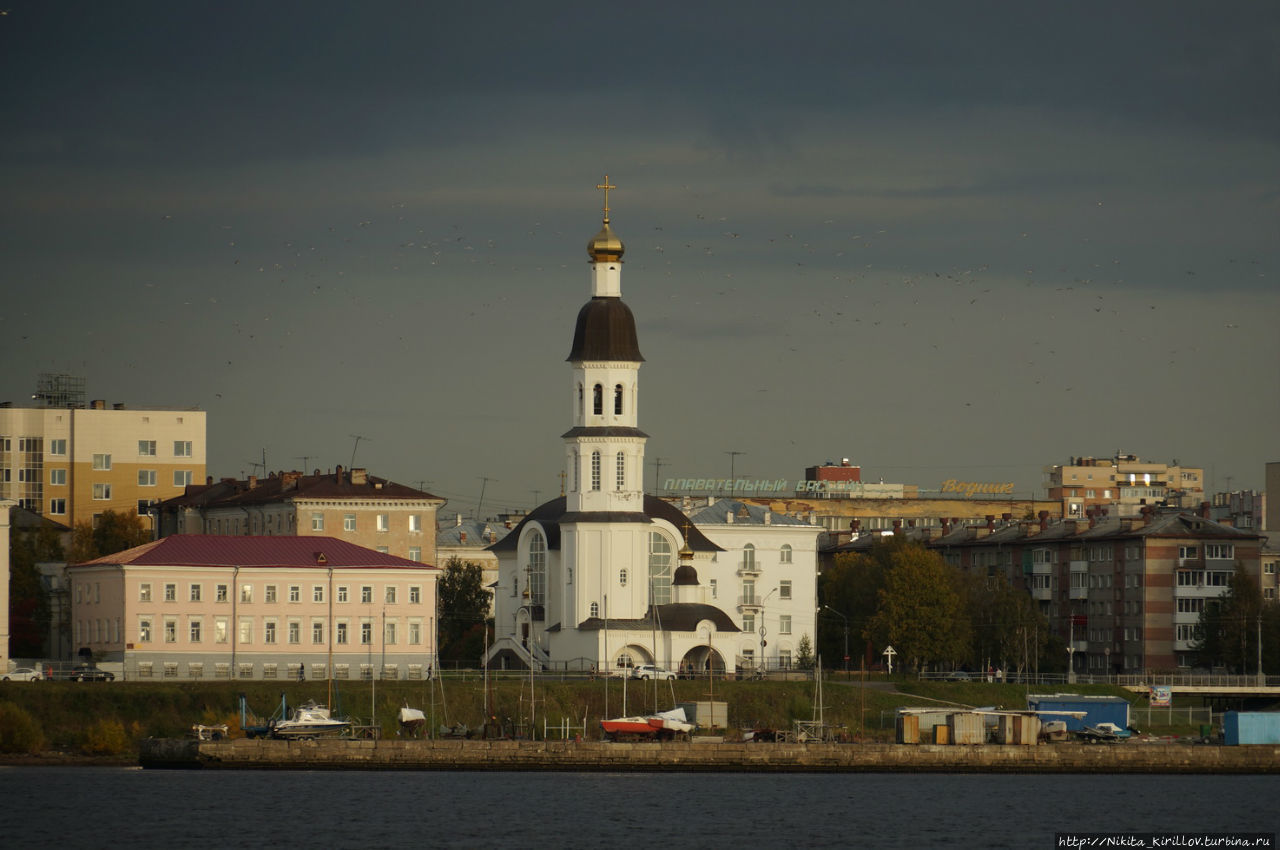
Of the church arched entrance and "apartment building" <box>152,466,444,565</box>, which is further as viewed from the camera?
"apartment building" <box>152,466,444,565</box>

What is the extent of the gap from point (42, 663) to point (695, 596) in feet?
125

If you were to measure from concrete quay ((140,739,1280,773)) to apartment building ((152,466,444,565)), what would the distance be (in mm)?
41836

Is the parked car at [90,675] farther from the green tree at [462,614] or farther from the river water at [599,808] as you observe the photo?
the green tree at [462,614]

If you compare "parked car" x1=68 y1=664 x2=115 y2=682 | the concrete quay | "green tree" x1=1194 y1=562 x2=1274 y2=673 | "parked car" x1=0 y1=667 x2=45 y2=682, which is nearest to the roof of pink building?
"parked car" x1=68 y1=664 x2=115 y2=682

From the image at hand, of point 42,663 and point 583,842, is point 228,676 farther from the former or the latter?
point 583,842

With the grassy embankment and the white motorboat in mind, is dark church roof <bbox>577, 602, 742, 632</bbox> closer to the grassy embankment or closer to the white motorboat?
the grassy embankment

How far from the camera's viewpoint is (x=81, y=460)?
168375mm

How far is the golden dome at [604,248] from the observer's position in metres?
135

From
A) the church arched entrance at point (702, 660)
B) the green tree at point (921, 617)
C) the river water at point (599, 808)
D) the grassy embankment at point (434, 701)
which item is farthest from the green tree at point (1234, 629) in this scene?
the river water at point (599, 808)

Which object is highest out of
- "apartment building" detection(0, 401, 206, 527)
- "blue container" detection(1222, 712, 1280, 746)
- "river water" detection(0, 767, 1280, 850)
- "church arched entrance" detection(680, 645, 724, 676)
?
"apartment building" detection(0, 401, 206, 527)

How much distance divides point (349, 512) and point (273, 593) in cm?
2511

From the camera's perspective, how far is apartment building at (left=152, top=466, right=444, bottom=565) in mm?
142625

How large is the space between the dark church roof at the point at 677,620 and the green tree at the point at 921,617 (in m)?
8.22

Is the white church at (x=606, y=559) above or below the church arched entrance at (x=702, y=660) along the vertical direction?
above
